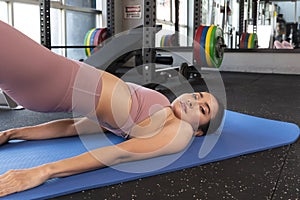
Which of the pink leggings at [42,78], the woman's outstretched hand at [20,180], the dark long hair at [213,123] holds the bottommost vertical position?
the woman's outstretched hand at [20,180]

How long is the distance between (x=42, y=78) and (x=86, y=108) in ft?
0.73

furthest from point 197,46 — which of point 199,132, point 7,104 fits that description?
point 199,132

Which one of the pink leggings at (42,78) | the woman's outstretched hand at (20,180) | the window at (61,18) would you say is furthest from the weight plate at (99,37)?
the woman's outstretched hand at (20,180)

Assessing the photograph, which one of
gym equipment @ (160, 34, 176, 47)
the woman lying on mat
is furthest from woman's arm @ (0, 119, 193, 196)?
gym equipment @ (160, 34, 176, 47)

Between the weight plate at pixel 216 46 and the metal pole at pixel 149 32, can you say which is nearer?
the metal pole at pixel 149 32

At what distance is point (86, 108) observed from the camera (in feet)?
3.93

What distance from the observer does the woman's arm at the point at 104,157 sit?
97 cm

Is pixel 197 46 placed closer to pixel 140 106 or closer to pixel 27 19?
pixel 27 19

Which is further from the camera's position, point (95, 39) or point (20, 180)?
point (95, 39)

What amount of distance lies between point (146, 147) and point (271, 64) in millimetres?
4107

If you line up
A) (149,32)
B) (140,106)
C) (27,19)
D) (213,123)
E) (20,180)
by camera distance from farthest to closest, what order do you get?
(27,19) < (149,32) < (213,123) < (140,106) < (20,180)

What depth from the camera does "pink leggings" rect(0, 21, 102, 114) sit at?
96cm

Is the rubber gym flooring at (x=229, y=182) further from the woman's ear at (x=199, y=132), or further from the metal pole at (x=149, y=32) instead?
the metal pole at (x=149, y=32)

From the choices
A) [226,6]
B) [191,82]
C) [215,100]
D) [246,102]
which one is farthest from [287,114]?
[226,6]
